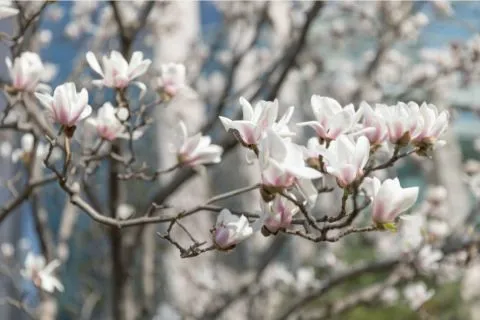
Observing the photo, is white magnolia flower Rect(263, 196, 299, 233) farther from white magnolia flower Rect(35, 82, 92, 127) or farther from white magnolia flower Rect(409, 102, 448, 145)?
white magnolia flower Rect(35, 82, 92, 127)

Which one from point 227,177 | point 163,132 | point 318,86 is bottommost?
point 227,177

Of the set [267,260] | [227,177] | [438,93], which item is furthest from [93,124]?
[227,177]

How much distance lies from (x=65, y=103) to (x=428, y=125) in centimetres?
51

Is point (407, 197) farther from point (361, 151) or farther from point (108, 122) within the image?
point (108, 122)

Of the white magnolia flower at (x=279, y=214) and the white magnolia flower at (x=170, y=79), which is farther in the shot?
the white magnolia flower at (x=170, y=79)

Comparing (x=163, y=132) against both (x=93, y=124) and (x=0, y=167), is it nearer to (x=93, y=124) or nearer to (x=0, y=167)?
(x=0, y=167)

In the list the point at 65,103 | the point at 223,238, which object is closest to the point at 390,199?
the point at 223,238

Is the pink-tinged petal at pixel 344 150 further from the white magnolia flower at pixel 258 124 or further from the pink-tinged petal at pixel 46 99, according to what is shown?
the pink-tinged petal at pixel 46 99

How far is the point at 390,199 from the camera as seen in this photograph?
2.79ft

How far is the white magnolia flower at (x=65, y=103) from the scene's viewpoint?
99cm

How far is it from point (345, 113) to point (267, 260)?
1.67m

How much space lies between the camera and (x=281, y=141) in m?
0.77

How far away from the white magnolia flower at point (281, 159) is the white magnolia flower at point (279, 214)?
0.08 meters

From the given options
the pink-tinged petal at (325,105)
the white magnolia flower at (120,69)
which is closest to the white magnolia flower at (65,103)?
the white magnolia flower at (120,69)
